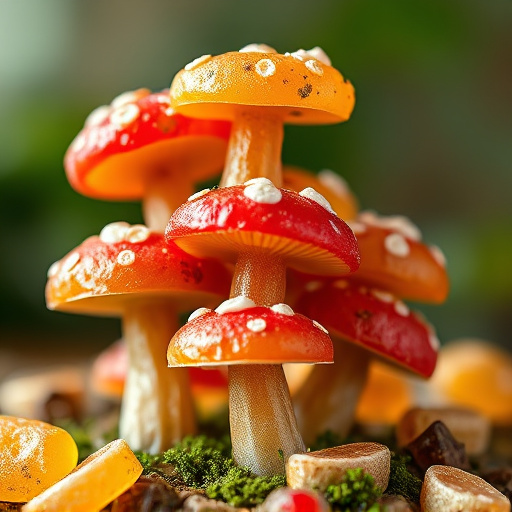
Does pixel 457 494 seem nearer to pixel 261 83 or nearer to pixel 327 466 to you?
pixel 327 466

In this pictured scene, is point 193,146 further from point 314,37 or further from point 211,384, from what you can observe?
point 314,37

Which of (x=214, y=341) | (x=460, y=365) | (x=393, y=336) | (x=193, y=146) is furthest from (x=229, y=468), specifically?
(x=460, y=365)

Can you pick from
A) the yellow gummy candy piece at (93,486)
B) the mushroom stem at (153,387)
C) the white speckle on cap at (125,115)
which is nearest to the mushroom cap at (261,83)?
the white speckle on cap at (125,115)

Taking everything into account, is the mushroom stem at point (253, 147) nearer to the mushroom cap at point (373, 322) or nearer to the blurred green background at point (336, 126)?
the mushroom cap at point (373, 322)

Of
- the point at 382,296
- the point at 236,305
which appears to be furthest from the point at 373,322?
the point at 236,305

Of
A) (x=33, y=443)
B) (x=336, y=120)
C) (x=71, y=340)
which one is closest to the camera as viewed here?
(x=33, y=443)

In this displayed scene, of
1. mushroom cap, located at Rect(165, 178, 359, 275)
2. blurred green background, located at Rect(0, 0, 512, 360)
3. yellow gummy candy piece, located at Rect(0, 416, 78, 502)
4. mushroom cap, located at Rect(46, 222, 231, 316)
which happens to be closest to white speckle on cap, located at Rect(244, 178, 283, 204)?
mushroom cap, located at Rect(165, 178, 359, 275)

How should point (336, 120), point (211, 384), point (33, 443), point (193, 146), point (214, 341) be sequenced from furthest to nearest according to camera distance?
point (211, 384) < point (193, 146) < point (336, 120) < point (33, 443) < point (214, 341)
